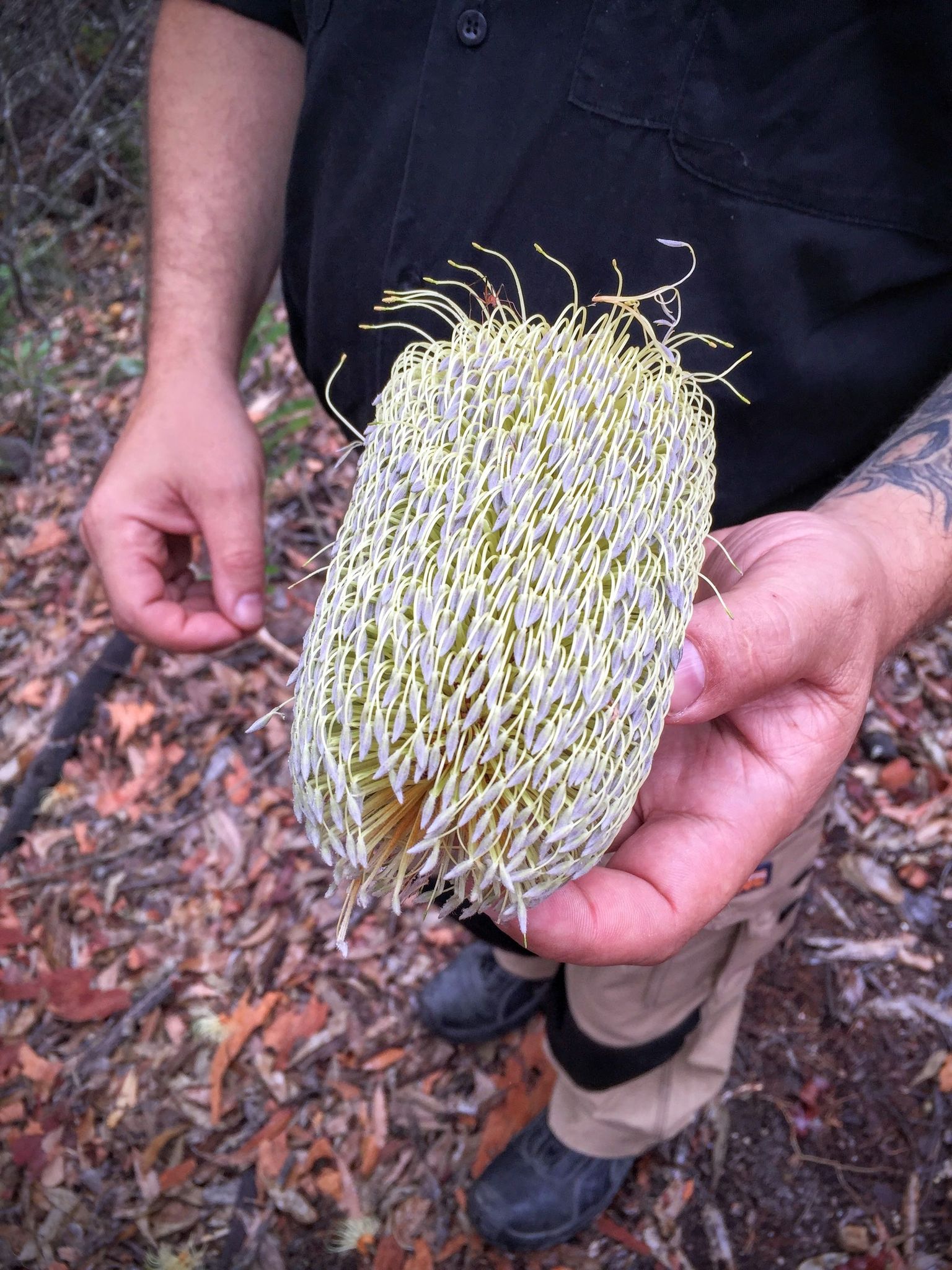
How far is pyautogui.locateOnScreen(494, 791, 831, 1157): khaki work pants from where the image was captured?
7.29 ft

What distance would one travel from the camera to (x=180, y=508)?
6.93 feet

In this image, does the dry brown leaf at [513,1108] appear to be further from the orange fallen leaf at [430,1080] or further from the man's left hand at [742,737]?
the man's left hand at [742,737]

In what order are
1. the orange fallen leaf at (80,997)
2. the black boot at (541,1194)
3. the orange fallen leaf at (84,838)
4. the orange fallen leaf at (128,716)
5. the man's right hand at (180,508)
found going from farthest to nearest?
1. the orange fallen leaf at (128,716)
2. the orange fallen leaf at (84,838)
3. the orange fallen leaf at (80,997)
4. the black boot at (541,1194)
5. the man's right hand at (180,508)

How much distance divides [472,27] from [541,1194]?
2.98 metres

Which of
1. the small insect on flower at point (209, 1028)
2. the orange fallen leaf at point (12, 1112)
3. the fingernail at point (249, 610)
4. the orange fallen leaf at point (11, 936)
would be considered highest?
the fingernail at point (249, 610)

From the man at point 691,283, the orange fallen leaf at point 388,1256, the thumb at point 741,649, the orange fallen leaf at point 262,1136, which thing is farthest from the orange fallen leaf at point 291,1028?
the thumb at point 741,649

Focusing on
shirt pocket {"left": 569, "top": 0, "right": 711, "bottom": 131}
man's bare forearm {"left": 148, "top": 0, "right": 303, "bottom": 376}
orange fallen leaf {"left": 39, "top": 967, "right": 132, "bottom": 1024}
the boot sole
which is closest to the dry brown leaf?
the boot sole

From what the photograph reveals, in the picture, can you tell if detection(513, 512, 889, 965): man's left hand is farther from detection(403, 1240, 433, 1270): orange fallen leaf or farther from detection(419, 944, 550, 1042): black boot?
detection(403, 1240, 433, 1270): orange fallen leaf

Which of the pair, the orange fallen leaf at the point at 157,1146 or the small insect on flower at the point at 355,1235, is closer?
the small insect on flower at the point at 355,1235

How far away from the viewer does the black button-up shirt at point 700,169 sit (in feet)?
4.94

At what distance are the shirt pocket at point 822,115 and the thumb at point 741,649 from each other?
797mm

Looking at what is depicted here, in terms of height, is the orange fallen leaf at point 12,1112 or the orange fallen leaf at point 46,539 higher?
the orange fallen leaf at point 46,539

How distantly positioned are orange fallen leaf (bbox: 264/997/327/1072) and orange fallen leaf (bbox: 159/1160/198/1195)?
0.38m

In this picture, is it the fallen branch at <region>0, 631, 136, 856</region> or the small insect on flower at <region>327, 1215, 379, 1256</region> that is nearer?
the small insect on flower at <region>327, 1215, 379, 1256</region>
